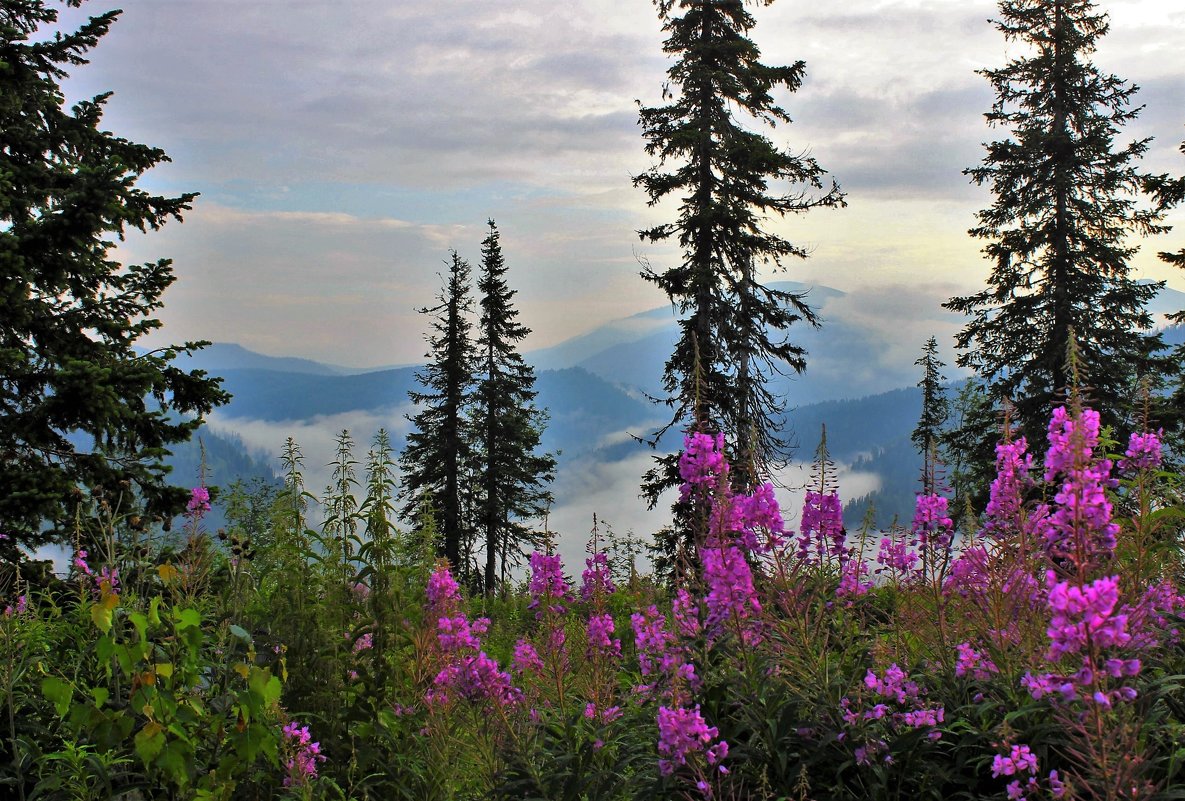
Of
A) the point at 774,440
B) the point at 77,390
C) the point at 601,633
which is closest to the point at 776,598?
the point at 601,633

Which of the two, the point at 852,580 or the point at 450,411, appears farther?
the point at 450,411

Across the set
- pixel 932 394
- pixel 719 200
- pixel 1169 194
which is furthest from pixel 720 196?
pixel 932 394

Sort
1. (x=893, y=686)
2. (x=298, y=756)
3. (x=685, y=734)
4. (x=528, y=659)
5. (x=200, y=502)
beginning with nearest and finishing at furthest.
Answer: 1. (x=685, y=734)
2. (x=893, y=686)
3. (x=298, y=756)
4. (x=528, y=659)
5. (x=200, y=502)

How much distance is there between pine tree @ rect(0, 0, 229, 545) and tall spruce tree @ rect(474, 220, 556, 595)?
63.0 feet

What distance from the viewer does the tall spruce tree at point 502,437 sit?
28.6 m

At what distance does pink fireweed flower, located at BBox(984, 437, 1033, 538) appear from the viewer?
3.67m

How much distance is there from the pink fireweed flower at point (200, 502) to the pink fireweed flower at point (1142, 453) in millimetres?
6636

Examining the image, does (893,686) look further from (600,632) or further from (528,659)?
(528,659)

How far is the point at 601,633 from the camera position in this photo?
16.5 feet

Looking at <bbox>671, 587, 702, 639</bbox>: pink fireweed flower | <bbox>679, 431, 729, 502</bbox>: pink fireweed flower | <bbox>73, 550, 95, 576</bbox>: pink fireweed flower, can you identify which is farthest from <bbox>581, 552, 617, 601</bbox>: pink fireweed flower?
<bbox>73, 550, 95, 576</bbox>: pink fireweed flower

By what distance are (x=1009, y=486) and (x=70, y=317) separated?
876 centimetres

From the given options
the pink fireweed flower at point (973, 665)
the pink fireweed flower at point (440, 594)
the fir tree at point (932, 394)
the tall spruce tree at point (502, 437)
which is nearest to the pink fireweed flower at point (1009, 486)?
the pink fireweed flower at point (973, 665)

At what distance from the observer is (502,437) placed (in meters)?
28.7

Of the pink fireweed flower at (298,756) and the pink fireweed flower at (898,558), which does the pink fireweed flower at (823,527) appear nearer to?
the pink fireweed flower at (898,558)
